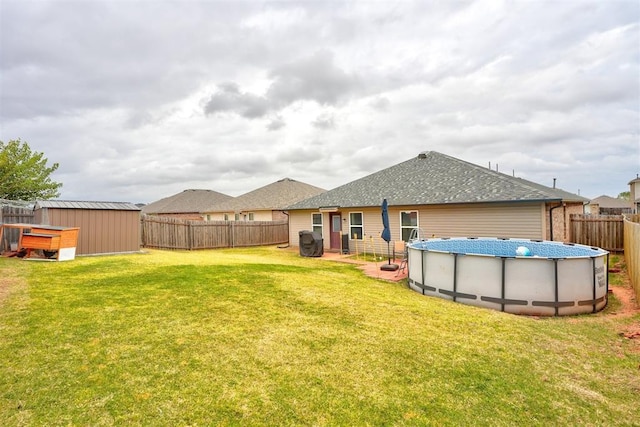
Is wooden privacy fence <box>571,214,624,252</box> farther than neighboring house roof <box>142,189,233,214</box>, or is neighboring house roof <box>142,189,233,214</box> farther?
neighboring house roof <box>142,189,233,214</box>

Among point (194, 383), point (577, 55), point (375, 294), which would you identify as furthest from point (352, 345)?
point (577, 55)

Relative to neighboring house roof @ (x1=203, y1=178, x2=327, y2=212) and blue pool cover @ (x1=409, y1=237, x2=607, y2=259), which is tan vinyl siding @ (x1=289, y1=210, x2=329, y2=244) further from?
blue pool cover @ (x1=409, y1=237, x2=607, y2=259)

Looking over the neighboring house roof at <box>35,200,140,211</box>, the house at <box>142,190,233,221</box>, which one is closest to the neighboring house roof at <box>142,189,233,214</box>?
the house at <box>142,190,233,221</box>

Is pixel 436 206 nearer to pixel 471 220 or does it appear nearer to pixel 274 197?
pixel 471 220

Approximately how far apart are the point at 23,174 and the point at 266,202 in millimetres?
18607

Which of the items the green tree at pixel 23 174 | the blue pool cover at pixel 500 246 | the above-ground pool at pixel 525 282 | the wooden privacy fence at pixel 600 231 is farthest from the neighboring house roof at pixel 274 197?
the above-ground pool at pixel 525 282

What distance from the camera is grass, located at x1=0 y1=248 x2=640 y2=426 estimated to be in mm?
3084

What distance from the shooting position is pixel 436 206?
556 inches

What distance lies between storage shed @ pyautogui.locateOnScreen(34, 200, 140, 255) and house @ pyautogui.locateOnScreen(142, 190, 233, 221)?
75.1 ft

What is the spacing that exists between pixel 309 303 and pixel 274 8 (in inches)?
394

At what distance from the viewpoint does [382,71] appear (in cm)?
1526

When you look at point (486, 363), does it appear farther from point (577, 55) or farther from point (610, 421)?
point (577, 55)

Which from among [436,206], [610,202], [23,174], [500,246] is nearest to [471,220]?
[436,206]

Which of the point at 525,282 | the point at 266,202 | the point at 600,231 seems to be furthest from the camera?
the point at 266,202
